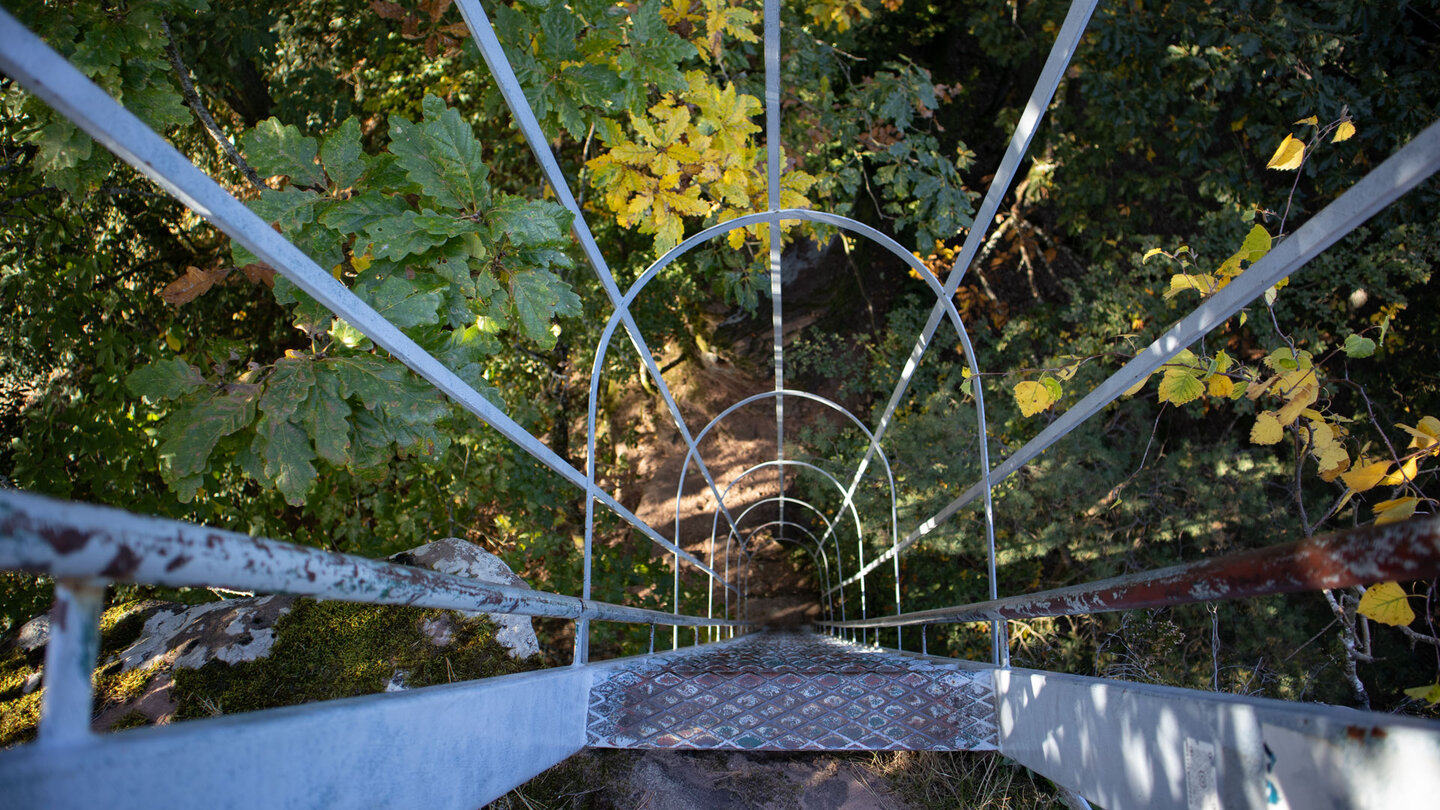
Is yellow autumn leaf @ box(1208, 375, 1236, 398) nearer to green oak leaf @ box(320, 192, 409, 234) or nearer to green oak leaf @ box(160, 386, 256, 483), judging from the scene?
green oak leaf @ box(320, 192, 409, 234)

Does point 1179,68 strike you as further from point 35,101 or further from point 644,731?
point 35,101

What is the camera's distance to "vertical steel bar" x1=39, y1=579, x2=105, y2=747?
51cm

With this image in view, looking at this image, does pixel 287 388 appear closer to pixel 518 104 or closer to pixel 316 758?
pixel 518 104

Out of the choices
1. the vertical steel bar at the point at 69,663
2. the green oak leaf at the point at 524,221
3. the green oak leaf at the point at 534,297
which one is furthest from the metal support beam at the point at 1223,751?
the green oak leaf at the point at 524,221

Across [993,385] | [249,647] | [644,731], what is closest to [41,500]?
[644,731]

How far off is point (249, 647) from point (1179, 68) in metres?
5.62

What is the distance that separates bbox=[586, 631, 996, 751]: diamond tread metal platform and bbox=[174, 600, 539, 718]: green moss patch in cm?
87

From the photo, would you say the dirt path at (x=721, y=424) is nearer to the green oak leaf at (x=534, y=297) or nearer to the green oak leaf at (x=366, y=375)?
the green oak leaf at (x=534, y=297)

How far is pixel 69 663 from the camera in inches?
20.5

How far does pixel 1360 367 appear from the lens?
4.97 meters

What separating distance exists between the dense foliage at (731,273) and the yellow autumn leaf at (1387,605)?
258mm

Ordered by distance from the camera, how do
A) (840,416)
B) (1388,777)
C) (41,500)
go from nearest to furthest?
(41,500) → (1388,777) → (840,416)

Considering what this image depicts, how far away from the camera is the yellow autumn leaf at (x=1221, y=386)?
1.50 meters

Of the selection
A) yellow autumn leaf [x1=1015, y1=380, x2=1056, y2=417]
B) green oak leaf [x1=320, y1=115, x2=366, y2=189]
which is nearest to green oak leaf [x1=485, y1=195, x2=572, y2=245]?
green oak leaf [x1=320, y1=115, x2=366, y2=189]
